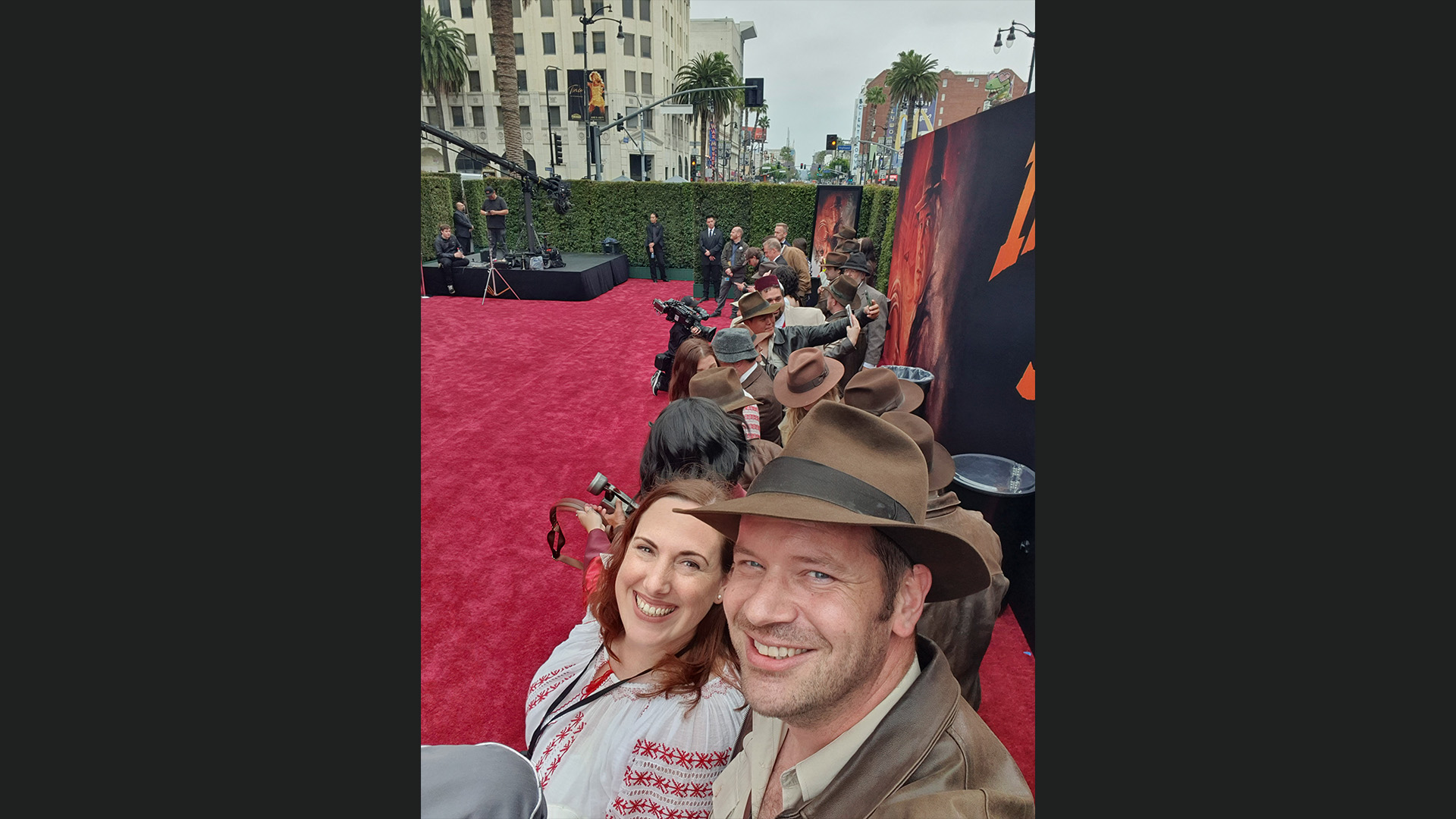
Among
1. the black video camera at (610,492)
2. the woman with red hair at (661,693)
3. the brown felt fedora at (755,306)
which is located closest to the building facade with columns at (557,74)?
the brown felt fedora at (755,306)

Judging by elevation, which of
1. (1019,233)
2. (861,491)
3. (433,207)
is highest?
(433,207)

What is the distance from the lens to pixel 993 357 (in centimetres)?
488

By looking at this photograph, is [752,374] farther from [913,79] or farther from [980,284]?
[913,79]

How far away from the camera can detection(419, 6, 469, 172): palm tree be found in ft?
125

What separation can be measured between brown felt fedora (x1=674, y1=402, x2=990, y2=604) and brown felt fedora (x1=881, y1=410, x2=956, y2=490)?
1.21 metres

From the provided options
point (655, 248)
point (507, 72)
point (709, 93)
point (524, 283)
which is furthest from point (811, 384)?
point (709, 93)

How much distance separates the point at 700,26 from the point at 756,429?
102 m

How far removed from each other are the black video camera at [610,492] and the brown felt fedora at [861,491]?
1463 millimetres

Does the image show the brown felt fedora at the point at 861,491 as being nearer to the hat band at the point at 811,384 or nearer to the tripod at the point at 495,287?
the hat band at the point at 811,384

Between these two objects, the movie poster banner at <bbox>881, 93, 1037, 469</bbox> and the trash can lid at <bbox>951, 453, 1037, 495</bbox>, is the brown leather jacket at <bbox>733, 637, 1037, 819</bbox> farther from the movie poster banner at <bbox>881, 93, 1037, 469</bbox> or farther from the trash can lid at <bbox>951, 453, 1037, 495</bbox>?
the trash can lid at <bbox>951, 453, 1037, 495</bbox>

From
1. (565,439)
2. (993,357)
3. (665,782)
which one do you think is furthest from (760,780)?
(565,439)

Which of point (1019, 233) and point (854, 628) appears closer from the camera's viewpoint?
point (854, 628)

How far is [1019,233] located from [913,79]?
55.3 metres

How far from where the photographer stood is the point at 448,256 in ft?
48.5
